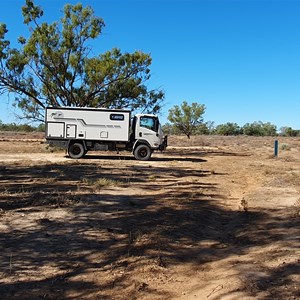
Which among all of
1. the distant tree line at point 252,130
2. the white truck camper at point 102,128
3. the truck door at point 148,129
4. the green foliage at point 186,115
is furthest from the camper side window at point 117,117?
the distant tree line at point 252,130

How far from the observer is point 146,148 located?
2481 centimetres

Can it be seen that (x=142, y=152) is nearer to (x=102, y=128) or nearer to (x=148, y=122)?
(x=148, y=122)

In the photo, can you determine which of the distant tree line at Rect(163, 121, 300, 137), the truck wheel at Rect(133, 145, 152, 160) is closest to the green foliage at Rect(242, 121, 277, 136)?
the distant tree line at Rect(163, 121, 300, 137)

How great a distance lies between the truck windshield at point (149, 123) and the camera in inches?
953

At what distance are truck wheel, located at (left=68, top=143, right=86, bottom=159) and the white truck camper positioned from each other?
30 cm

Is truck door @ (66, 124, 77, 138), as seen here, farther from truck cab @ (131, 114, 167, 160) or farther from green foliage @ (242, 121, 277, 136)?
green foliage @ (242, 121, 277, 136)

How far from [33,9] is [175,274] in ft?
94.0

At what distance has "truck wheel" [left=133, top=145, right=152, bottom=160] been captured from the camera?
2481 cm

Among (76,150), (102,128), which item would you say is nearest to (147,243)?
(102,128)

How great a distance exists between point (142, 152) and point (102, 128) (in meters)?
2.85

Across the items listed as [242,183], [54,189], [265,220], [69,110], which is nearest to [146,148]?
[69,110]

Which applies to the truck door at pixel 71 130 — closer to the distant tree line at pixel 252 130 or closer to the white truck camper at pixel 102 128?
the white truck camper at pixel 102 128

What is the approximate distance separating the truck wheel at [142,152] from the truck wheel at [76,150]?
3.19 m

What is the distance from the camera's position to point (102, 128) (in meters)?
24.4
